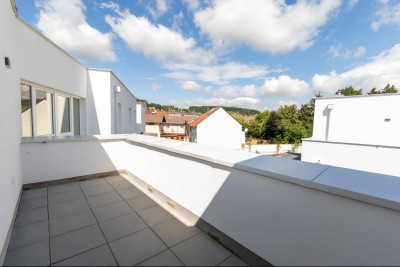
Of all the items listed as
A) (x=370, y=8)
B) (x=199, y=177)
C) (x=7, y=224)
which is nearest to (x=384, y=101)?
(x=370, y=8)

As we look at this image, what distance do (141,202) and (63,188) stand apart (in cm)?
187

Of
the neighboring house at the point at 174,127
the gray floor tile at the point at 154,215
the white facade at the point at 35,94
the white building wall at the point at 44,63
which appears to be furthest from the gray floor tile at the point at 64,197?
the neighboring house at the point at 174,127

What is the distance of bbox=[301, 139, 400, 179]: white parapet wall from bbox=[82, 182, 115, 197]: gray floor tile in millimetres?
10031

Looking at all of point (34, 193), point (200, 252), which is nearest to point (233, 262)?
point (200, 252)

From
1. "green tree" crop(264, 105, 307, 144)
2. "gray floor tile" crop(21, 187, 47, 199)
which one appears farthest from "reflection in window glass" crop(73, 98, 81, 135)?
"green tree" crop(264, 105, 307, 144)

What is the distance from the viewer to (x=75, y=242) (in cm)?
205

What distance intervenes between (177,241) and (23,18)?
16.0ft

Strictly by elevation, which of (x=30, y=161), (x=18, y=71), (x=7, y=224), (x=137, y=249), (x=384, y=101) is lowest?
(x=137, y=249)

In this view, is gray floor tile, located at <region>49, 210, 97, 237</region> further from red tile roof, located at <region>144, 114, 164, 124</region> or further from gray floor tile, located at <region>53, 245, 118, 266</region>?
red tile roof, located at <region>144, 114, 164, 124</region>

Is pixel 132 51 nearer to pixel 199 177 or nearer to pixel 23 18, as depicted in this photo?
pixel 23 18

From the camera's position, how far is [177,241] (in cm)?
211

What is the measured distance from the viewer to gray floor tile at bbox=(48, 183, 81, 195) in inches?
137

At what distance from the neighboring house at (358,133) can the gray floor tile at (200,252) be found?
9.21 meters

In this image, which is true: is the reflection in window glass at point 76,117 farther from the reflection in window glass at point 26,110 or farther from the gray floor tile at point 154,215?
the gray floor tile at point 154,215
